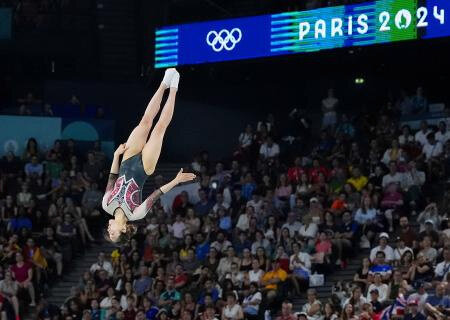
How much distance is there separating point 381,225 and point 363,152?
3.11 metres

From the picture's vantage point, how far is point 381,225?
2089 cm

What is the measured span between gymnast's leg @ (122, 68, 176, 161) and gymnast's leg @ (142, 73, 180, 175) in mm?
80

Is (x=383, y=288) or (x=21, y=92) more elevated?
(x=21, y=92)

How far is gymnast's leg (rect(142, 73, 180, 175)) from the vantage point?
15055 millimetres

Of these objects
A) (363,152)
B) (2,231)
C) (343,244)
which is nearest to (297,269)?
(343,244)

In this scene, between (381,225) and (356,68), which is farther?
(356,68)

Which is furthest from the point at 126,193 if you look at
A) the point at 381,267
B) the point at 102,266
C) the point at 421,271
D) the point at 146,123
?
the point at 102,266

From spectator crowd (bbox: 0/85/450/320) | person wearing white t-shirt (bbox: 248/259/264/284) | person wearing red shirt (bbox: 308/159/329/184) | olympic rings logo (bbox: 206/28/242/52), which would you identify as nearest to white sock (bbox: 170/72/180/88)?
spectator crowd (bbox: 0/85/450/320)

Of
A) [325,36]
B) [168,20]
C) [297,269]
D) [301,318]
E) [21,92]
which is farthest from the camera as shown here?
[21,92]

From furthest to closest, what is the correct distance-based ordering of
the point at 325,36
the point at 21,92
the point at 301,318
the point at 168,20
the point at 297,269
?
the point at 21,92, the point at 168,20, the point at 325,36, the point at 297,269, the point at 301,318

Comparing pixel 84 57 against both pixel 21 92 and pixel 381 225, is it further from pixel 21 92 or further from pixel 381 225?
pixel 381 225

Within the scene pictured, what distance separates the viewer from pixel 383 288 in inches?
739

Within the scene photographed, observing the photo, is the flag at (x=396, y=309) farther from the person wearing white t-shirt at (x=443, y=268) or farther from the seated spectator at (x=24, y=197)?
the seated spectator at (x=24, y=197)

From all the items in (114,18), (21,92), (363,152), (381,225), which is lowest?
(381,225)
